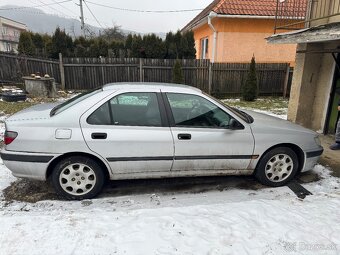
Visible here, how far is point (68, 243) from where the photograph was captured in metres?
2.48

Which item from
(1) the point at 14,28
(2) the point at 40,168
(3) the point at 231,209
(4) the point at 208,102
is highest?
(1) the point at 14,28

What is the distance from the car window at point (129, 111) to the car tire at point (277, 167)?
164 centimetres

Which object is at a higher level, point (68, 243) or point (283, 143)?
point (283, 143)

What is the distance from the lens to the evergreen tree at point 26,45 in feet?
41.3

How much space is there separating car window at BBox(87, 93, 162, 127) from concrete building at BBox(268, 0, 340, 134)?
367 centimetres

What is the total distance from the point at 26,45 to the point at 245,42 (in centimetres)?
1067

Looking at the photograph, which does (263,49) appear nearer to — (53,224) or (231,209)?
(231,209)

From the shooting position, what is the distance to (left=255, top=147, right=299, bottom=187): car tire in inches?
148

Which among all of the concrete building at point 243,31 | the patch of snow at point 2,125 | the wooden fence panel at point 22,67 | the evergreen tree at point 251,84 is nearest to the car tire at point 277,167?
the patch of snow at point 2,125

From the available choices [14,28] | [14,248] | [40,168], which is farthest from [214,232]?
[14,28]

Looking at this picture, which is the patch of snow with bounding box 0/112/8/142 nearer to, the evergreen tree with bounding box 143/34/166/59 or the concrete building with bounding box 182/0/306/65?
the evergreen tree with bounding box 143/34/166/59

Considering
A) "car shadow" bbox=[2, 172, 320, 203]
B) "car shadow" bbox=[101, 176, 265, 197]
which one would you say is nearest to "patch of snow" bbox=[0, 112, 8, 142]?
"car shadow" bbox=[2, 172, 320, 203]

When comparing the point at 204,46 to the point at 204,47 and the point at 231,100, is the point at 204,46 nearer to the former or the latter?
the point at 204,47

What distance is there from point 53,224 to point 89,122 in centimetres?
120
